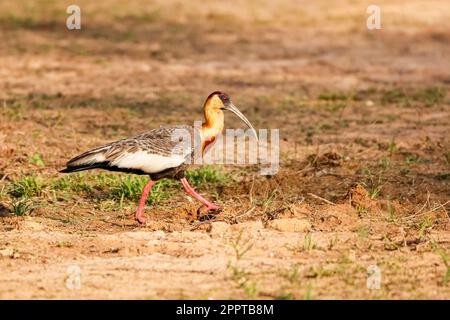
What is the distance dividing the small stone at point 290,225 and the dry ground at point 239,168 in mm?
13

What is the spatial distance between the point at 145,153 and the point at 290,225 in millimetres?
1223

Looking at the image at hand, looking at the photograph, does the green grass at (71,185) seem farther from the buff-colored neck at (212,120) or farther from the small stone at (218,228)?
the small stone at (218,228)

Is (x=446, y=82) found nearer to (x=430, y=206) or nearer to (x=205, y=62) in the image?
(x=205, y=62)

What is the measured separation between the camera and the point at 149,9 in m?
19.0

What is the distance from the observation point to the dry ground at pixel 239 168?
625 centimetres

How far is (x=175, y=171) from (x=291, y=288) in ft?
6.71

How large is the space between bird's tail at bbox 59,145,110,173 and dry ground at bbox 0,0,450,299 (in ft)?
1.51

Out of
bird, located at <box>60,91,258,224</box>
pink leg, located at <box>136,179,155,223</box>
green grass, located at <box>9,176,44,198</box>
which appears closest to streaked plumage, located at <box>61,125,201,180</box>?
bird, located at <box>60,91,258,224</box>

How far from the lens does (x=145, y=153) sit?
24.7 feet

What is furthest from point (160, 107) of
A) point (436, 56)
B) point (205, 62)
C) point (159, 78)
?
point (436, 56)

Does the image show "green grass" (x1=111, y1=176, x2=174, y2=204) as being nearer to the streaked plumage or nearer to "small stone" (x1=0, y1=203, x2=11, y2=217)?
the streaked plumage

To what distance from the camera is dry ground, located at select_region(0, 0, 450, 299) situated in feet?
20.5

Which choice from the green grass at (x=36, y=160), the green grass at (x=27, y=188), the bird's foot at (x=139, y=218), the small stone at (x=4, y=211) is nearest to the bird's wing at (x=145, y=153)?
the bird's foot at (x=139, y=218)
